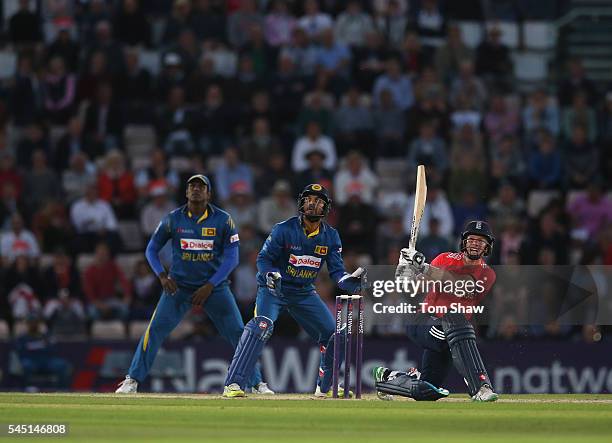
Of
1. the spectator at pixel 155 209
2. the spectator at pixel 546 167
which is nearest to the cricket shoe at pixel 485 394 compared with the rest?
the spectator at pixel 155 209

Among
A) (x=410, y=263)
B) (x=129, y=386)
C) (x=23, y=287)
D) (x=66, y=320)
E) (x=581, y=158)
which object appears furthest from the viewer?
(x=581, y=158)

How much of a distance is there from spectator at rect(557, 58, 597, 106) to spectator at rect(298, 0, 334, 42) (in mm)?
3897

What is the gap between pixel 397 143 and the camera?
2434 cm

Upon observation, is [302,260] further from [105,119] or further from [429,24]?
[429,24]

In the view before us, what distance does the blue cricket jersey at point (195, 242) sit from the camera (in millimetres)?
16438

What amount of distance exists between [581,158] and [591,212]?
1.13m

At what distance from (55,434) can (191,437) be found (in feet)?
3.43

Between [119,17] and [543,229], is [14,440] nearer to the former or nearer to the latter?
[543,229]

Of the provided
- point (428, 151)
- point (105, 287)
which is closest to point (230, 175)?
point (105, 287)

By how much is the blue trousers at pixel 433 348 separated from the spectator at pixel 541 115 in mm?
10059

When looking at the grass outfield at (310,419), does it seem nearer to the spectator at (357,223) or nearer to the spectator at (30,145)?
the spectator at (357,223)

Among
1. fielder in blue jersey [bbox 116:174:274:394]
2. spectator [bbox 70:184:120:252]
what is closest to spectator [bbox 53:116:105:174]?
spectator [bbox 70:184:120:252]

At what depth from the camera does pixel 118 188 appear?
2336 cm

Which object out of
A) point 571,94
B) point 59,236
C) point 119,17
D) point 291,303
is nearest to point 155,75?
point 119,17
